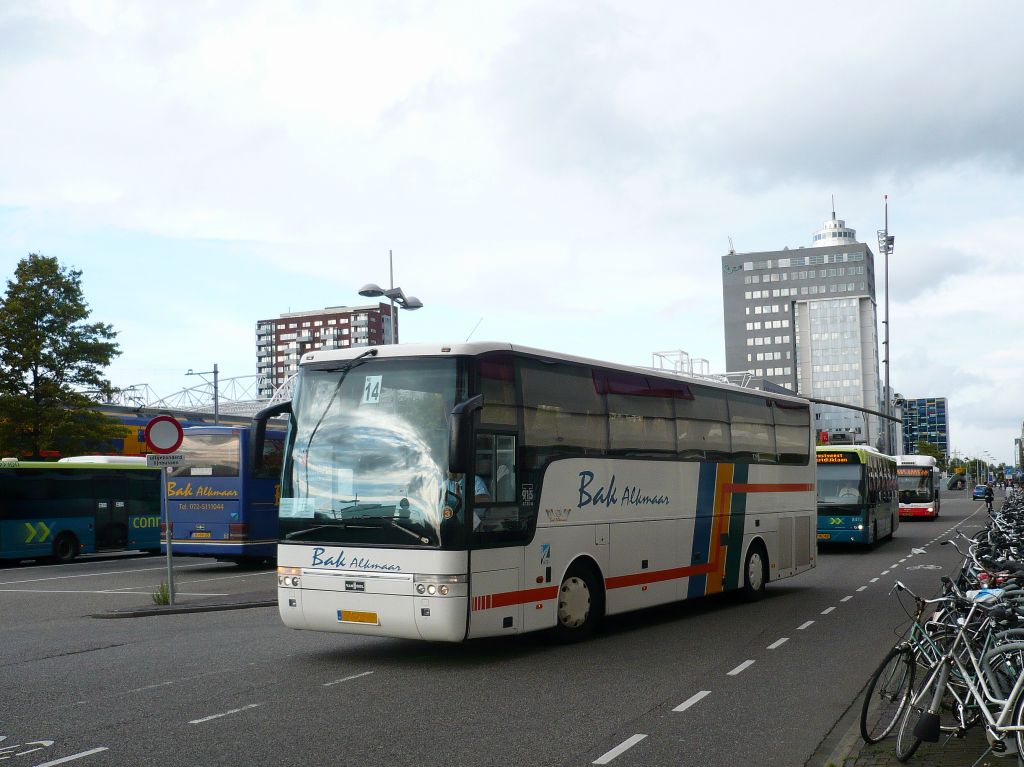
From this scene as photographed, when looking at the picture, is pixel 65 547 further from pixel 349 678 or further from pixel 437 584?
pixel 437 584

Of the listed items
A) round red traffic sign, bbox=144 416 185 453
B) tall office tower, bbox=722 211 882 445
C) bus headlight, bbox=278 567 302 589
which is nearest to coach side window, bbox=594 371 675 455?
bus headlight, bbox=278 567 302 589

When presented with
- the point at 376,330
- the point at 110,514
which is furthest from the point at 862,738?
the point at 376,330

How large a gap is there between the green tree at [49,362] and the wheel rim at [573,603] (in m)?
29.8

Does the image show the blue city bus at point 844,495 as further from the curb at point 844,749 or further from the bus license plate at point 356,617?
the curb at point 844,749

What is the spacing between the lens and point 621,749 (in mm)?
7012

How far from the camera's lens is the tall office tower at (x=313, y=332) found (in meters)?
169

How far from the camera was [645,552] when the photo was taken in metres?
13.3

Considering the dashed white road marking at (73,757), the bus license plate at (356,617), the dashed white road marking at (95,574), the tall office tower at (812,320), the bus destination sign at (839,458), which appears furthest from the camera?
the tall office tower at (812,320)

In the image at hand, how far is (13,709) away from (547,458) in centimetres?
554

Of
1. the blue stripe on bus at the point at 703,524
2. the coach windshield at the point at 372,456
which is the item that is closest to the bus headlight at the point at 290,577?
the coach windshield at the point at 372,456

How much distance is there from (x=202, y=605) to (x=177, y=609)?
1.71 ft

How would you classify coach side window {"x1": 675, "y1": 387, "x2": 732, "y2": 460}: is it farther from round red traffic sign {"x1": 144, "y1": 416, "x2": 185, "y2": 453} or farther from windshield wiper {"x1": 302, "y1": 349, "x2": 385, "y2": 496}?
round red traffic sign {"x1": 144, "y1": 416, "x2": 185, "y2": 453}

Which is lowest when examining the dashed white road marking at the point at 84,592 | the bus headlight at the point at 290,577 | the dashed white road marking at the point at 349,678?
the dashed white road marking at the point at 84,592

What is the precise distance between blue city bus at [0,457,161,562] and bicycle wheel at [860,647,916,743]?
24.1 m
